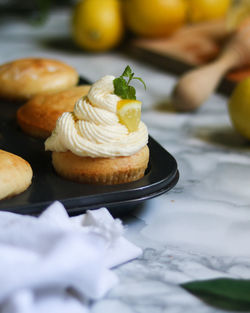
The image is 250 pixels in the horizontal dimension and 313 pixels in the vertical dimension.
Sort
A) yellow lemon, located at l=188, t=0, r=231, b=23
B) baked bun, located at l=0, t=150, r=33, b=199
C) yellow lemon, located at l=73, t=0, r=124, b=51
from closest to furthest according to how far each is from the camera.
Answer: baked bun, located at l=0, t=150, r=33, b=199, yellow lemon, located at l=73, t=0, r=124, b=51, yellow lemon, located at l=188, t=0, r=231, b=23

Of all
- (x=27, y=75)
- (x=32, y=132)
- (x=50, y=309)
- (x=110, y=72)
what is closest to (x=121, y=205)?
(x=50, y=309)

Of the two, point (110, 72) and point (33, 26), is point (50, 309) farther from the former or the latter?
point (33, 26)

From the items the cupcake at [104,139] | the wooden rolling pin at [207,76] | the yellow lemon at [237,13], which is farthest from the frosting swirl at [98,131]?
the yellow lemon at [237,13]

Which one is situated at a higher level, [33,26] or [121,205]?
[121,205]

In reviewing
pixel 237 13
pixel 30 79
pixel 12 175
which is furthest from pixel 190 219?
Answer: pixel 237 13

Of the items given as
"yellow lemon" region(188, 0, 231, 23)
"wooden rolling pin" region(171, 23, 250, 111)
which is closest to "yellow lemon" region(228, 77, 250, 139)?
"wooden rolling pin" region(171, 23, 250, 111)

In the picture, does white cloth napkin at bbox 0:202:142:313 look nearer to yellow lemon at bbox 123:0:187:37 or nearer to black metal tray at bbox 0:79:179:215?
black metal tray at bbox 0:79:179:215
